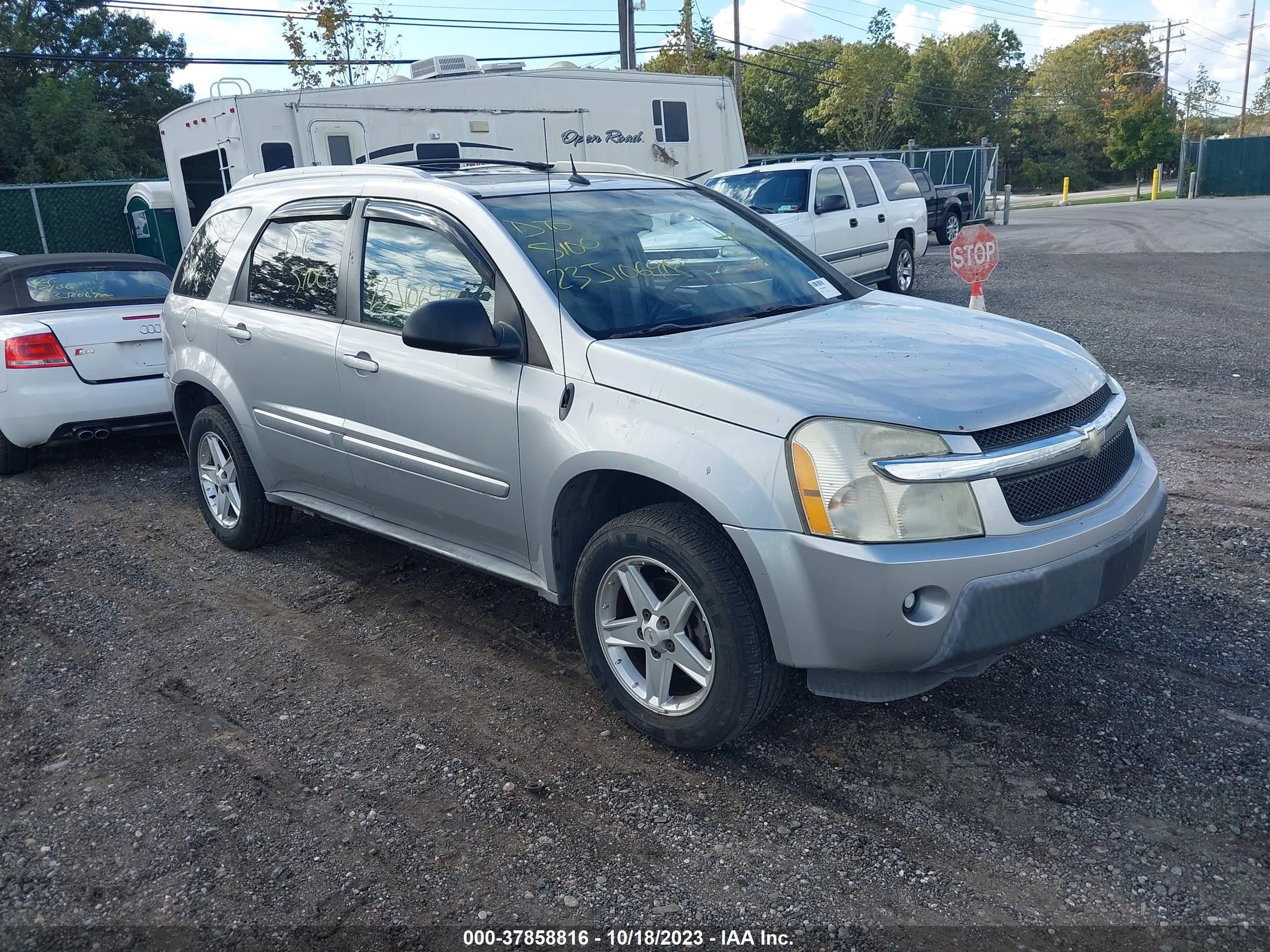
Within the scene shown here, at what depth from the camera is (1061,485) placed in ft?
10.3

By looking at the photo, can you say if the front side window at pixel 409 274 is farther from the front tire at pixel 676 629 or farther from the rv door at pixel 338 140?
the rv door at pixel 338 140

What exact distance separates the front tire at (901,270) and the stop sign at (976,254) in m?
6.41

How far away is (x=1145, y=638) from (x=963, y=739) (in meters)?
1.10

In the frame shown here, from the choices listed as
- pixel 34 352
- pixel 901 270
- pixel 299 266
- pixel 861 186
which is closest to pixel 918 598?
pixel 299 266

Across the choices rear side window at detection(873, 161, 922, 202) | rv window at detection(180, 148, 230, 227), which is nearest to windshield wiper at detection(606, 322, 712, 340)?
rv window at detection(180, 148, 230, 227)

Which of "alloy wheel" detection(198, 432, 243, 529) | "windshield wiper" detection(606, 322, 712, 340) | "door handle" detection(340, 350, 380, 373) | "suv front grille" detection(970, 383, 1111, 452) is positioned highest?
"windshield wiper" detection(606, 322, 712, 340)

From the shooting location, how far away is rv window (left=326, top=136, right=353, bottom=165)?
12508 mm

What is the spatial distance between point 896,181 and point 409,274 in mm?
12649

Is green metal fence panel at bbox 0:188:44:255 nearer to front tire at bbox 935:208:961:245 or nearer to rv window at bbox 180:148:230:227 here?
rv window at bbox 180:148:230:227

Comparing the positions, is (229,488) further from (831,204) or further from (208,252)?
(831,204)

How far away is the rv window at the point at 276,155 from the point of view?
1217cm

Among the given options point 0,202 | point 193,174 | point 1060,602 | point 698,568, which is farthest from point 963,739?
point 0,202

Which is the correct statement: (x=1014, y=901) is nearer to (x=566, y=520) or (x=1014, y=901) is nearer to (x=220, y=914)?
(x=566, y=520)

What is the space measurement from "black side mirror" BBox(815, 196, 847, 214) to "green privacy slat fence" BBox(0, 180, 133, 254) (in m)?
11.4
